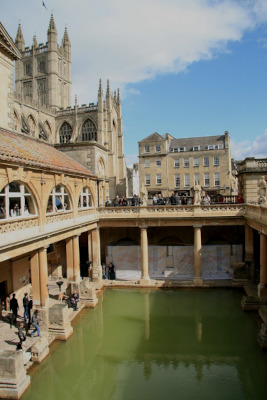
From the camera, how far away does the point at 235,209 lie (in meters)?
24.6

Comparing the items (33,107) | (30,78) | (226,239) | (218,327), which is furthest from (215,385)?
(30,78)

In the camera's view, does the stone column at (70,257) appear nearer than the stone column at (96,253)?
Yes

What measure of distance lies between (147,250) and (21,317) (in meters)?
11.2

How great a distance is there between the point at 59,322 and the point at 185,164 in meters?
43.1

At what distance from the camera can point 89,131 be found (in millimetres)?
69000

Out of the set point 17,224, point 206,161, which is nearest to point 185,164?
point 206,161

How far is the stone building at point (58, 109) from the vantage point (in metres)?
62.5

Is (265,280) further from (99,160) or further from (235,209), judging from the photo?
(99,160)

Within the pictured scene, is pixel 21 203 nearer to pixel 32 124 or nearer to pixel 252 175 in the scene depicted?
pixel 252 175

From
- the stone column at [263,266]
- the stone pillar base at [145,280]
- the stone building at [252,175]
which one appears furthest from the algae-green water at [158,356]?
the stone building at [252,175]

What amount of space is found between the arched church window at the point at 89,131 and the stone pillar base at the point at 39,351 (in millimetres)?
57438

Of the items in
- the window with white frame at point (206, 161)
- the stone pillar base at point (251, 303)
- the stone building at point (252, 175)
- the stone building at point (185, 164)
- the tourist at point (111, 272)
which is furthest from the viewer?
the window with white frame at point (206, 161)

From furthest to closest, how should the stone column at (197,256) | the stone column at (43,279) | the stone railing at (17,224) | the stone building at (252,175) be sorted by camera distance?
the stone building at (252,175)
the stone column at (197,256)
the stone column at (43,279)
the stone railing at (17,224)

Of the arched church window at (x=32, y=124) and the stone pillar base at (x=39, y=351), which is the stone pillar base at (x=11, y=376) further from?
the arched church window at (x=32, y=124)
